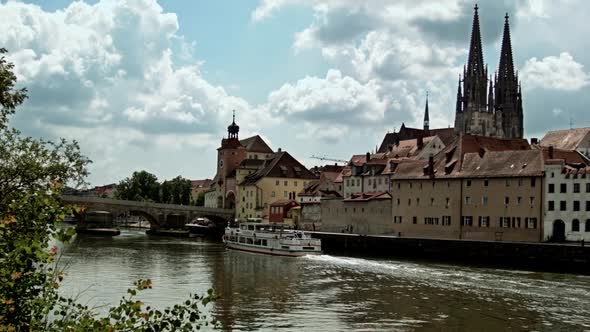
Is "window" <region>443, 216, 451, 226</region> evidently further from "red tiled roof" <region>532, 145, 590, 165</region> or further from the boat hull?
the boat hull

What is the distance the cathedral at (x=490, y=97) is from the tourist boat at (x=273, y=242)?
81.8 meters

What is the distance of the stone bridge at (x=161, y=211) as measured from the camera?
106m

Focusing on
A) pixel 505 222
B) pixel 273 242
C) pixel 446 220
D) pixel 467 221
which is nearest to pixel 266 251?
pixel 273 242

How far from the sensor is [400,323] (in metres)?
30.4

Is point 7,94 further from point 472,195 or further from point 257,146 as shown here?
point 257,146

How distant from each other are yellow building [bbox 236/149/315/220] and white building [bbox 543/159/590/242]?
187ft

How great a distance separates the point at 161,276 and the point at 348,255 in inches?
1021

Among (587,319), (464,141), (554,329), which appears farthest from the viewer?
(464,141)

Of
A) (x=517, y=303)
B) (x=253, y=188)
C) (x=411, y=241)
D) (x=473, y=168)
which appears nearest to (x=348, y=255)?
(x=411, y=241)

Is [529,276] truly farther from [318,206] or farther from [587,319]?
[318,206]

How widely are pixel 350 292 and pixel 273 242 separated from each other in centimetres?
3101

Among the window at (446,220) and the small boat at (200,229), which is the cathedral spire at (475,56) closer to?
the small boat at (200,229)

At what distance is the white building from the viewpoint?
198ft

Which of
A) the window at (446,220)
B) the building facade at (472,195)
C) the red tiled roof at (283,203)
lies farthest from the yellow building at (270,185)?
the window at (446,220)
